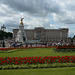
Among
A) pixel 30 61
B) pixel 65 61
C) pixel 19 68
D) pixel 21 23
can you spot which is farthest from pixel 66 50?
pixel 21 23

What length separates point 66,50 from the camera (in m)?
17.2

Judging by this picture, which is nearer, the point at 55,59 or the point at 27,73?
the point at 27,73

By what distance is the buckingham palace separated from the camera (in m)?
130

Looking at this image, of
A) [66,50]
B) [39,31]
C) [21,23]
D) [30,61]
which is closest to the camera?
[30,61]

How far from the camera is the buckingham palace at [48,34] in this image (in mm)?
130500

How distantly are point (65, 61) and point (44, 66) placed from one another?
1906mm

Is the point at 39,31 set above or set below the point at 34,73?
above

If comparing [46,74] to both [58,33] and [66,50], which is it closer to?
[66,50]

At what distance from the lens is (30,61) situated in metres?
8.28

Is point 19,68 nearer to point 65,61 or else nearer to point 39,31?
point 65,61

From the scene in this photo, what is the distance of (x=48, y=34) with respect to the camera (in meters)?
134

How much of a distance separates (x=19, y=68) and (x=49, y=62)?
2.20 m

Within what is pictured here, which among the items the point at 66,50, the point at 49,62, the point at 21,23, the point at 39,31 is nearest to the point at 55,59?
the point at 49,62

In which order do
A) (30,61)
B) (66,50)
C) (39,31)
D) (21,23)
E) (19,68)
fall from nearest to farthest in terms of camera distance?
1. (19,68)
2. (30,61)
3. (66,50)
4. (21,23)
5. (39,31)
